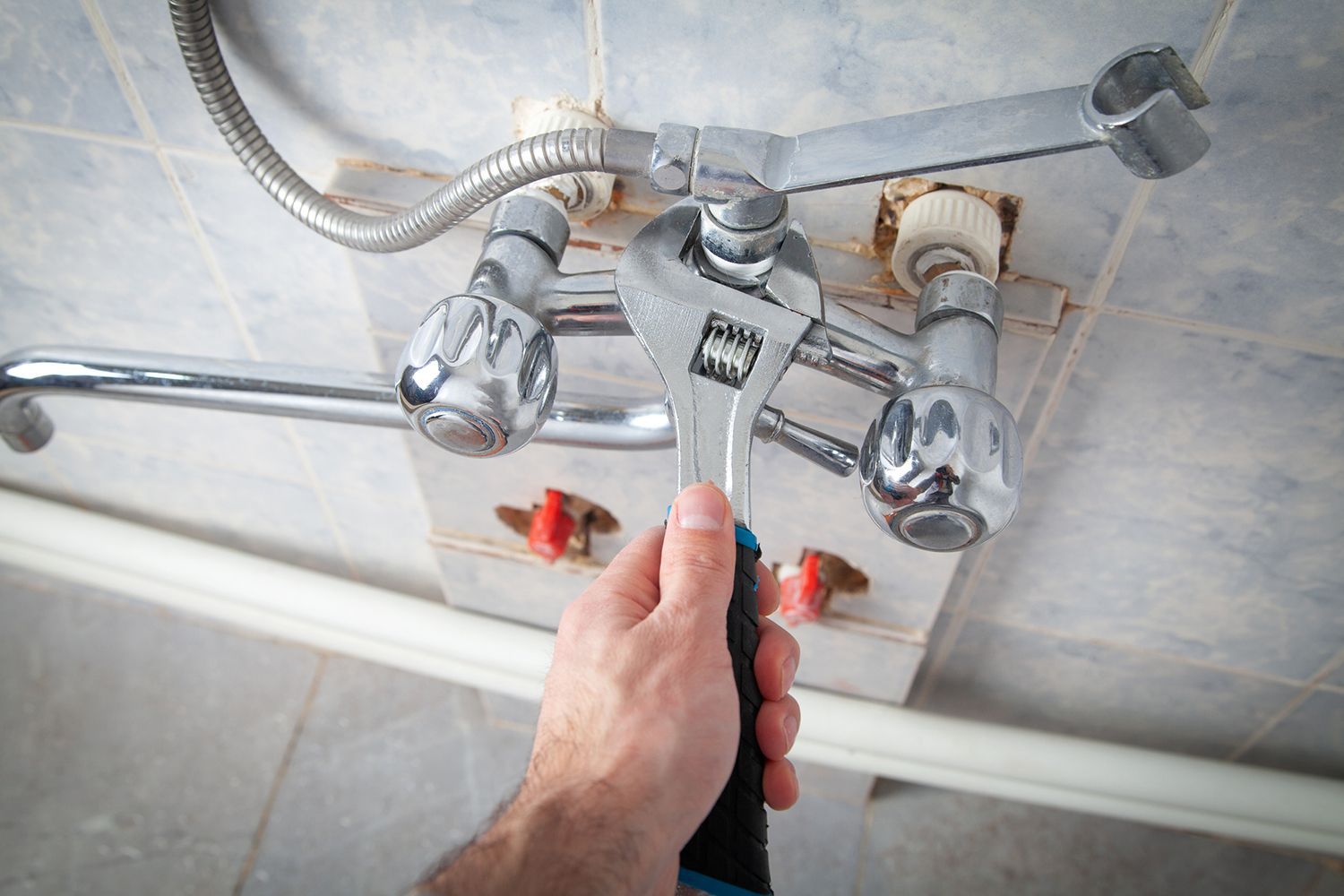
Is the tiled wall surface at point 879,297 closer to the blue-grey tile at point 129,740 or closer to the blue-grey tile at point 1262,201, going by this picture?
the blue-grey tile at point 1262,201

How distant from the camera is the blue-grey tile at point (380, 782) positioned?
2.54ft

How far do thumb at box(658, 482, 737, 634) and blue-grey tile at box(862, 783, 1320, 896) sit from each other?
0.55 metres

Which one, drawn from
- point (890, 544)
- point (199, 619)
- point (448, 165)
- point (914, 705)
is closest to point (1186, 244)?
point (890, 544)

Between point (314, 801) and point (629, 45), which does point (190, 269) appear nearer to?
point (629, 45)

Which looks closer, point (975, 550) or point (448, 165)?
point (448, 165)

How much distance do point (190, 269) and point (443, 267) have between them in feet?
0.67

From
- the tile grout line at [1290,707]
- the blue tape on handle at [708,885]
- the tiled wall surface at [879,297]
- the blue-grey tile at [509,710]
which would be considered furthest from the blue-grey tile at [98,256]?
the tile grout line at [1290,707]

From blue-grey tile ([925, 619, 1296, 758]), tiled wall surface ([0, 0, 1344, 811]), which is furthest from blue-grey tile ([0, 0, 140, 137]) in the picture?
blue-grey tile ([925, 619, 1296, 758])

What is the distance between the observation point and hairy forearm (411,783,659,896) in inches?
11.5

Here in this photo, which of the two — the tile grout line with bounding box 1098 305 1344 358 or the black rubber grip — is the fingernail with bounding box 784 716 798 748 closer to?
the black rubber grip

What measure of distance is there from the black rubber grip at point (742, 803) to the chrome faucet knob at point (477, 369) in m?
0.09

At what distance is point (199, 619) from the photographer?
0.91 metres

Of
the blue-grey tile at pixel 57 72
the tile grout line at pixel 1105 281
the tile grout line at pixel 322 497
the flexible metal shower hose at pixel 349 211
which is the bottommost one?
the flexible metal shower hose at pixel 349 211

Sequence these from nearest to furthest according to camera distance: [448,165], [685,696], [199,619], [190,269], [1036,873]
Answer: [685,696], [448,165], [190,269], [1036,873], [199,619]
